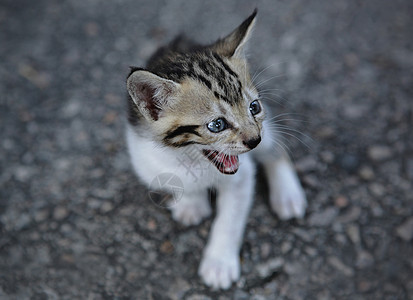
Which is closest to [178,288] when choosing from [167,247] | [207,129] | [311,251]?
[167,247]

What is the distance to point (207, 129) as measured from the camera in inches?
79.9

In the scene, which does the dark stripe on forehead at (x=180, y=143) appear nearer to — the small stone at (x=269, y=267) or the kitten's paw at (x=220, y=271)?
the kitten's paw at (x=220, y=271)

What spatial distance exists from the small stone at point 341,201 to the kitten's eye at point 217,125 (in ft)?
4.50

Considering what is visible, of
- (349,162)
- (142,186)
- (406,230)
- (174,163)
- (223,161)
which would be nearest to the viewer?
(223,161)

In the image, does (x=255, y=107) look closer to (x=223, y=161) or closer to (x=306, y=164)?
(x=223, y=161)

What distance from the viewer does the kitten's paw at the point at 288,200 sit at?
2.90 m

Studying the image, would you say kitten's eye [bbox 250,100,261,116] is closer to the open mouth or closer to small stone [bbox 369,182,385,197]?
the open mouth

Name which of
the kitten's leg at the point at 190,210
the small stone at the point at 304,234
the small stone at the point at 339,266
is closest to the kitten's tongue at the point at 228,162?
the kitten's leg at the point at 190,210

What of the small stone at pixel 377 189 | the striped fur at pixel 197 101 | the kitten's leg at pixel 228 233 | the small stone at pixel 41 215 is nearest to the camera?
the striped fur at pixel 197 101

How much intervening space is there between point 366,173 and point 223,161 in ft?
4.83

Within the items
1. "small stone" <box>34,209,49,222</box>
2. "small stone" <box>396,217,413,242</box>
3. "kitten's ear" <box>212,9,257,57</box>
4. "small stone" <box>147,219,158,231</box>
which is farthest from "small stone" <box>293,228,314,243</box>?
A: "small stone" <box>34,209,49,222</box>

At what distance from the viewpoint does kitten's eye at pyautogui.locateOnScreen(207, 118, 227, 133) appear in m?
2.03

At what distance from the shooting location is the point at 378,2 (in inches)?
168

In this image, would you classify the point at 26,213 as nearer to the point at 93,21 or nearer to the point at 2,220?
the point at 2,220
